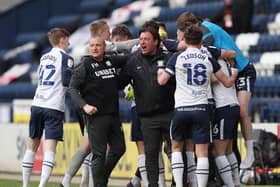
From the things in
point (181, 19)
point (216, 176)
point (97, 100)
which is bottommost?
point (216, 176)

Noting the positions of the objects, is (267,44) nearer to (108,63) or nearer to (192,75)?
(108,63)

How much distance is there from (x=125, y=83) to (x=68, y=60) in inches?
38.1

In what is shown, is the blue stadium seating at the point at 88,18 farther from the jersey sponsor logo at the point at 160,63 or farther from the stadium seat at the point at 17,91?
the jersey sponsor logo at the point at 160,63

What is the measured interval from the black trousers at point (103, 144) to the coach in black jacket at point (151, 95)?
1.22 ft

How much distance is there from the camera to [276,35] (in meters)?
20.8

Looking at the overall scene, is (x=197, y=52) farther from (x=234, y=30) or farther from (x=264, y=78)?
(x=234, y=30)

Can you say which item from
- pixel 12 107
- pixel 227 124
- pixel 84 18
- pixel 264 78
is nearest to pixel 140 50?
pixel 227 124

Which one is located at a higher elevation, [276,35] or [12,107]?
[276,35]

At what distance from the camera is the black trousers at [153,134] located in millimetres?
11406

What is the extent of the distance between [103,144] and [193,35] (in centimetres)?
178

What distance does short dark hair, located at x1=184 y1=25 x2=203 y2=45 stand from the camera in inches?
432

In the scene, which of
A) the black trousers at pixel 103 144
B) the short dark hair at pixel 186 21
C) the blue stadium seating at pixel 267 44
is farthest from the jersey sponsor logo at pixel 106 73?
the blue stadium seating at pixel 267 44

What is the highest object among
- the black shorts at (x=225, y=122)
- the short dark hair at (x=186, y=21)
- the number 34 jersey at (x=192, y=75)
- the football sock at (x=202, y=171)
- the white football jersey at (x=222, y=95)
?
the short dark hair at (x=186, y=21)

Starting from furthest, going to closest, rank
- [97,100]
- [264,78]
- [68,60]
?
[264,78] → [68,60] → [97,100]
